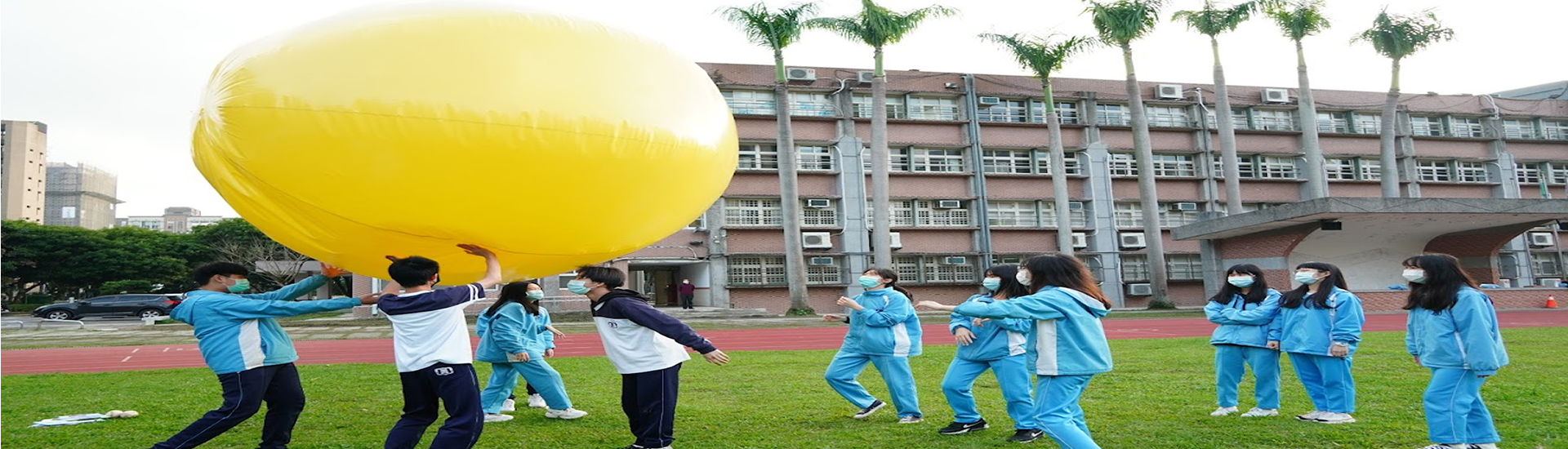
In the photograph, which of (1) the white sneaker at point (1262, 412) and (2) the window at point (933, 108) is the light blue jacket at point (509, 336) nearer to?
(1) the white sneaker at point (1262, 412)

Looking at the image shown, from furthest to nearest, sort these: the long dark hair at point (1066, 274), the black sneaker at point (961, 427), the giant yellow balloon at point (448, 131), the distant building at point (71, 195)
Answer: the distant building at point (71, 195)
the black sneaker at point (961, 427)
the long dark hair at point (1066, 274)
the giant yellow balloon at point (448, 131)

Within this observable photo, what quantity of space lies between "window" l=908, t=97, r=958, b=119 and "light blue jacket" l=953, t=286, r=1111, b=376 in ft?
87.1

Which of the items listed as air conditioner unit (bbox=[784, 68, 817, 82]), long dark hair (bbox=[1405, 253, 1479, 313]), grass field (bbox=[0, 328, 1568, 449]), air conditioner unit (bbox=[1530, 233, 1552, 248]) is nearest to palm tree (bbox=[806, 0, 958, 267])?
air conditioner unit (bbox=[784, 68, 817, 82])

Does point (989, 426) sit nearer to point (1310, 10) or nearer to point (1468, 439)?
point (1468, 439)

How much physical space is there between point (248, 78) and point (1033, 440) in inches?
181

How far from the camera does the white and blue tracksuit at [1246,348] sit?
6211 mm

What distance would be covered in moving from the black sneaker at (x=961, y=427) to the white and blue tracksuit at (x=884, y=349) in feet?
1.39

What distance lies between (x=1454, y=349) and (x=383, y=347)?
14.7 metres

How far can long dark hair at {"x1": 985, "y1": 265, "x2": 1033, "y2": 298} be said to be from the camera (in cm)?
581

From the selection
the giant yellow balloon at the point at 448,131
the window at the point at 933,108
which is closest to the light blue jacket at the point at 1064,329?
the giant yellow balloon at the point at 448,131

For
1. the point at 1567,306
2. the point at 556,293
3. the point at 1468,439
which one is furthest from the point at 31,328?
the point at 1567,306

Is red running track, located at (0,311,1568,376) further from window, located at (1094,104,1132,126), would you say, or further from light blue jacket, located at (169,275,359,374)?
window, located at (1094,104,1132,126)

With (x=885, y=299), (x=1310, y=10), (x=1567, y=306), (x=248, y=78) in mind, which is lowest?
(x=1567, y=306)

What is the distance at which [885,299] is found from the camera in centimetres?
627
